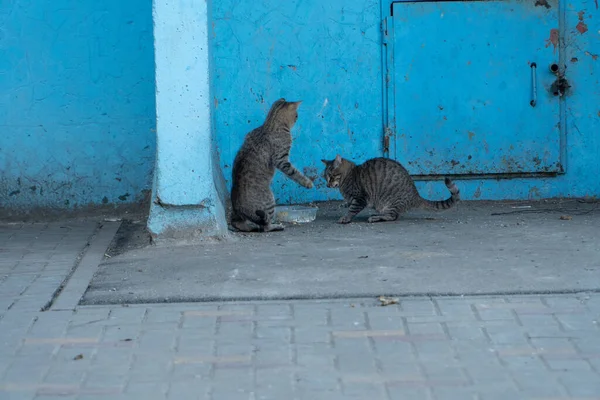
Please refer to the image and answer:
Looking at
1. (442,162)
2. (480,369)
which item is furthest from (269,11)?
(480,369)

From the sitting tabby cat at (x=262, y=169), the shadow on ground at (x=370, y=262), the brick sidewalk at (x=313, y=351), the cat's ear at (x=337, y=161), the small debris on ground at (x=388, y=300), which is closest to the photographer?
the brick sidewalk at (x=313, y=351)

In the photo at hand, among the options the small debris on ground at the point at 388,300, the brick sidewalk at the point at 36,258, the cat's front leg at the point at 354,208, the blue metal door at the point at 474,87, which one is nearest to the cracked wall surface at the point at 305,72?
the blue metal door at the point at 474,87

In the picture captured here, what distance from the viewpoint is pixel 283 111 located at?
848 cm

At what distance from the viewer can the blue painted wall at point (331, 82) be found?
9195 millimetres

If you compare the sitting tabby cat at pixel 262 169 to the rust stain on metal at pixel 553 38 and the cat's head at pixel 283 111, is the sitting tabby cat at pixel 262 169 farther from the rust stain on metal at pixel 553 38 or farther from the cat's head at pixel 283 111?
the rust stain on metal at pixel 553 38

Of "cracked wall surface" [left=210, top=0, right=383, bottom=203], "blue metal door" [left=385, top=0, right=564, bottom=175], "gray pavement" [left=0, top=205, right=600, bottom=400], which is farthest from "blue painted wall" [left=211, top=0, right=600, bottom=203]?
"gray pavement" [left=0, top=205, right=600, bottom=400]

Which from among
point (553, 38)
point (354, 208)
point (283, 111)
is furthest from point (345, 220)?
point (553, 38)

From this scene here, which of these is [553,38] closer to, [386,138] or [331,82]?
[386,138]

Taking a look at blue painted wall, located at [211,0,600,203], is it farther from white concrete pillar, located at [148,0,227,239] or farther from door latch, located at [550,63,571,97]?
white concrete pillar, located at [148,0,227,239]

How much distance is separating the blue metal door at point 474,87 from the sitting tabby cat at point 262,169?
144cm

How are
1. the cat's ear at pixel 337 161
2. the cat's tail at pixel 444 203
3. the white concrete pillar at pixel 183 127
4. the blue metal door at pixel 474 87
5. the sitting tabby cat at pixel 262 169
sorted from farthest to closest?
the blue metal door at pixel 474 87 → the cat's ear at pixel 337 161 → the cat's tail at pixel 444 203 → the sitting tabby cat at pixel 262 169 → the white concrete pillar at pixel 183 127

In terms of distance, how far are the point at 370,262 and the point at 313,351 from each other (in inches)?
73.7

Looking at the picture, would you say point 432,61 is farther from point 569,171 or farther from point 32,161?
point 32,161

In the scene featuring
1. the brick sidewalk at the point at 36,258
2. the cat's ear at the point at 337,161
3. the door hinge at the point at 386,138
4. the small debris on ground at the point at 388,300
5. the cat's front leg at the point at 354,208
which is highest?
the door hinge at the point at 386,138
